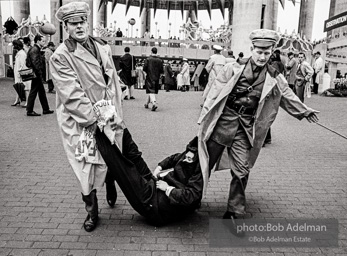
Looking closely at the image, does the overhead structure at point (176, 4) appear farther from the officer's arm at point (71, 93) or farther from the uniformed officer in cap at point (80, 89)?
the officer's arm at point (71, 93)

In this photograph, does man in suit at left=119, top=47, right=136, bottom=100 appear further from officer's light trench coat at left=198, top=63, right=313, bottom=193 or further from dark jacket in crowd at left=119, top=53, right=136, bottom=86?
officer's light trench coat at left=198, top=63, right=313, bottom=193

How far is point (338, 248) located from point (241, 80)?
66.4 inches

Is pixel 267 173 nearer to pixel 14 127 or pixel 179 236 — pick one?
pixel 179 236

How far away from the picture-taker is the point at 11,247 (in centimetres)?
303

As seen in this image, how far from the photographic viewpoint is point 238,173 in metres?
3.40

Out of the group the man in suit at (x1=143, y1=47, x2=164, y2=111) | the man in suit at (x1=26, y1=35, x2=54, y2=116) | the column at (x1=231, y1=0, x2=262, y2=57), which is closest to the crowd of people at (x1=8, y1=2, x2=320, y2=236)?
the man in suit at (x1=26, y1=35, x2=54, y2=116)

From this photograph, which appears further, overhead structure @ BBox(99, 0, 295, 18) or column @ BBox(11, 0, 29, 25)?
overhead structure @ BBox(99, 0, 295, 18)

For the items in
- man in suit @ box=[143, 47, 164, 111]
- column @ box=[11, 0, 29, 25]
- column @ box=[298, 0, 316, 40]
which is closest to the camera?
man in suit @ box=[143, 47, 164, 111]

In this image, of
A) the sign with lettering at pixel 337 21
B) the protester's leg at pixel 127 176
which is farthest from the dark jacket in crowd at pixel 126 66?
the protester's leg at pixel 127 176

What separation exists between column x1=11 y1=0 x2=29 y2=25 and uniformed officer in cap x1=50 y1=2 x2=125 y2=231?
118 feet

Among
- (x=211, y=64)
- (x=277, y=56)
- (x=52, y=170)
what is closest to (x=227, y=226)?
(x=52, y=170)

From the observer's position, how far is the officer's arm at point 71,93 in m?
3.14

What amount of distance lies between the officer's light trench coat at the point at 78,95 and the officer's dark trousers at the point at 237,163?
1031 millimetres

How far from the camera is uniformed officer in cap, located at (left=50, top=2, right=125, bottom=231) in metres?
3.16
